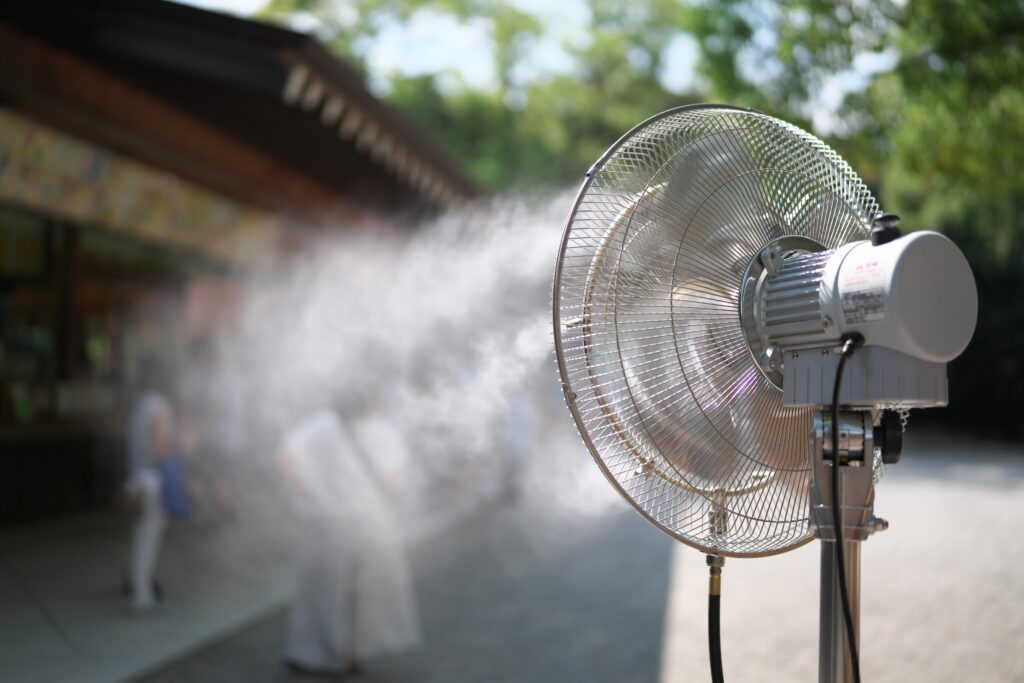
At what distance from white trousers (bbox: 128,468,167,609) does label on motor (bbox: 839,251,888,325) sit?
5795 millimetres

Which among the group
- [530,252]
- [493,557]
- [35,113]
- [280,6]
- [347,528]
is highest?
[280,6]

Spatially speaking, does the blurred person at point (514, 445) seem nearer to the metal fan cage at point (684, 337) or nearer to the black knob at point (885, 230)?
the metal fan cage at point (684, 337)

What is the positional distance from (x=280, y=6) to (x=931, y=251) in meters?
28.1

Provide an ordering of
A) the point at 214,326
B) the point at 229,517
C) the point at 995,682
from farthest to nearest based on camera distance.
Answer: the point at 214,326, the point at 229,517, the point at 995,682

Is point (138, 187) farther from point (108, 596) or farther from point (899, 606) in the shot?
point (899, 606)

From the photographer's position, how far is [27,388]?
341 inches

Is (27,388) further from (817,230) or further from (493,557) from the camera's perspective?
(817,230)

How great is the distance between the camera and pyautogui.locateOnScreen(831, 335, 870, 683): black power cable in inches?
67.5

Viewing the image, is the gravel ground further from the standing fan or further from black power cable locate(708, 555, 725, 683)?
the standing fan

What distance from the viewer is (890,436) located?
186cm

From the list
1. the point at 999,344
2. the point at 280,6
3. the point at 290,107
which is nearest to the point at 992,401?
the point at 999,344

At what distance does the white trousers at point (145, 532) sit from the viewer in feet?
21.0

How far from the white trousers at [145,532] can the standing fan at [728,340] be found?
5331 millimetres

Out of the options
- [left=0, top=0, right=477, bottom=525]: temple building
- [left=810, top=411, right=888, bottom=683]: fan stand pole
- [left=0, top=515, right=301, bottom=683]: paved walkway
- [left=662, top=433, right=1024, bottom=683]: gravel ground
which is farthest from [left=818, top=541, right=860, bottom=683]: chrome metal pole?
[left=0, top=0, right=477, bottom=525]: temple building
